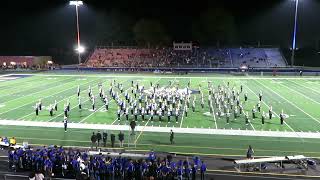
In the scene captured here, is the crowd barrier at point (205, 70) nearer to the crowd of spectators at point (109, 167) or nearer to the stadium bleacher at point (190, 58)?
the stadium bleacher at point (190, 58)

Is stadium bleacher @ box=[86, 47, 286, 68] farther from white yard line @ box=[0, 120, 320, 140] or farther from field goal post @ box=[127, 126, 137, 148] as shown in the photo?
field goal post @ box=[127, 126, 137, 148]

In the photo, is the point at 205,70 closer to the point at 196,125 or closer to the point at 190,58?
the point at 190,58

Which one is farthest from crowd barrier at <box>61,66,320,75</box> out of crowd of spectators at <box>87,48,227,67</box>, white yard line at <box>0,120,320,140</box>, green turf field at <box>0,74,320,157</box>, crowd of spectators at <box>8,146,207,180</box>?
crowd of spectators at <box>8,146,207,180</box>

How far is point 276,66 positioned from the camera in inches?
2071

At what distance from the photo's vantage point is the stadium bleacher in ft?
182

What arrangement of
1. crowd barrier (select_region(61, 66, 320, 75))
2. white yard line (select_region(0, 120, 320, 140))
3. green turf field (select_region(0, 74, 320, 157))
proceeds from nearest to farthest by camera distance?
1. green turf field (select_region(0, 74, 320, 157))
2. white yard line (select_region(0, 120, 320, 140))
3. crowd barrier (select_region(61, 66, 320, 75))

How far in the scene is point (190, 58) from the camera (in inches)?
2280

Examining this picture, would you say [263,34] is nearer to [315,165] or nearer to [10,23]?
[10,23]

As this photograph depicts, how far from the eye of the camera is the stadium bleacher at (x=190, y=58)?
55.4 m

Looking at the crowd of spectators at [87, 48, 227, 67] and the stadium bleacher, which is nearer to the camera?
the stadium bleacher

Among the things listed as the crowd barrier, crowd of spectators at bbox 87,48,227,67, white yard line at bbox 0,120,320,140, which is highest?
crowd of spectators at bbox 87,48,227,67

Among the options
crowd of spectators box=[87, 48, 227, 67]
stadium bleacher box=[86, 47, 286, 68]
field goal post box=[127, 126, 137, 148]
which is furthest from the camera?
crowd of spectators box=[87, 48, 227, 67]

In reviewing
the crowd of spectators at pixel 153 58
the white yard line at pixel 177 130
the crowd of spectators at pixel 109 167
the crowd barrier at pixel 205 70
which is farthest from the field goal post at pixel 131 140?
the crowd of spectators at pixel 153 58

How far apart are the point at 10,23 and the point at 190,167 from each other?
60.3 metres
